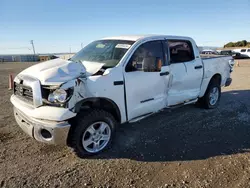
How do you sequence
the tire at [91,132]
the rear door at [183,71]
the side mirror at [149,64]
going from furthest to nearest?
the rear door at [183,71] < the side mirror at [149,64] < the tire at [91,132]

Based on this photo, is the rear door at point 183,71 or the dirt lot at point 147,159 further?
the rear door at point 183,71

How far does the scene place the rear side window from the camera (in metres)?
4.53

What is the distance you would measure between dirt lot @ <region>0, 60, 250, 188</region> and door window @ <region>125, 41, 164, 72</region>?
1351 millimetres

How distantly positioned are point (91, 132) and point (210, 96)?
12.4 feet

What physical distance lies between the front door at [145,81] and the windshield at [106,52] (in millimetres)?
241

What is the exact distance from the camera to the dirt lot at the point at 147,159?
280 cm

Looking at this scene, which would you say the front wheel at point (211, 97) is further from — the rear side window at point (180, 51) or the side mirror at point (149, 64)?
the side mirror at point (149, 64)

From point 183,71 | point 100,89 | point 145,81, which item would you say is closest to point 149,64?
point 145,81

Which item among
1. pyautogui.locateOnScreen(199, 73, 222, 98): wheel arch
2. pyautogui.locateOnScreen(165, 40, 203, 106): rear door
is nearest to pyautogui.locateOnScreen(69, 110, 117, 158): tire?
pyautogui.locateOnScreen(165, 40, 203, 106): rear door

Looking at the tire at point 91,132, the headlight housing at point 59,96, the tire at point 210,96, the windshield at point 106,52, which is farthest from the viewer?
the tire at point 210,96

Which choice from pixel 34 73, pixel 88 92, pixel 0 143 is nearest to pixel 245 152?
pixel 88 92

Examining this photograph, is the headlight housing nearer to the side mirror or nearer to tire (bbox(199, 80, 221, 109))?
the side mirror

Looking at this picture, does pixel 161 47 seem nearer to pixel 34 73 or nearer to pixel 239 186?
pixel 34 73

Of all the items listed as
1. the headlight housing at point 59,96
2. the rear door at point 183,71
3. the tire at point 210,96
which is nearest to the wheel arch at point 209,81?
the tire at point 210,96
